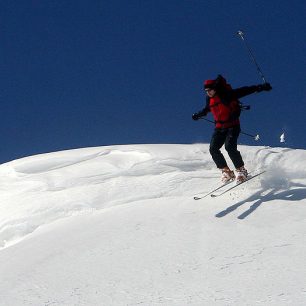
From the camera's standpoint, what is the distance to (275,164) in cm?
1043

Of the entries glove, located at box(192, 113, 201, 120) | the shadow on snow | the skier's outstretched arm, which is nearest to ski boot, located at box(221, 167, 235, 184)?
the shadow on snow

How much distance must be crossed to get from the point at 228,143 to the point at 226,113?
53 centimetres

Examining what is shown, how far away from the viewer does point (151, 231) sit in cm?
766

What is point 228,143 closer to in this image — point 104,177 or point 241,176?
point 241,176

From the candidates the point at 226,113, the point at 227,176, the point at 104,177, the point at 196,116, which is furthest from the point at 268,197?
the point at 104,177

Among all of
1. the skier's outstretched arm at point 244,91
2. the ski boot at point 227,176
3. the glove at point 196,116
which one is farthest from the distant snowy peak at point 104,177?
the skier's outstretched arm at point 244,91

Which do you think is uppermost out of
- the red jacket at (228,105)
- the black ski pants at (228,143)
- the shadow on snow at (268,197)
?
the red jacket at (228,105)

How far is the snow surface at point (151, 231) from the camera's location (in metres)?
5.60

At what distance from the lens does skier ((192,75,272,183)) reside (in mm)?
9367

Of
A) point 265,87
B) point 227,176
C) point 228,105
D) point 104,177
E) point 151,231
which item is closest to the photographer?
point 151,231

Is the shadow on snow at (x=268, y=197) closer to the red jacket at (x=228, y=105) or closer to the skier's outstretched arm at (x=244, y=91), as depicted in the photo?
the red jacket at (x=228, y=105)

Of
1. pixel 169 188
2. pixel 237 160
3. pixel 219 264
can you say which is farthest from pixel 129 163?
pixel 219 264

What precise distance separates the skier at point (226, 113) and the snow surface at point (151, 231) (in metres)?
0.46

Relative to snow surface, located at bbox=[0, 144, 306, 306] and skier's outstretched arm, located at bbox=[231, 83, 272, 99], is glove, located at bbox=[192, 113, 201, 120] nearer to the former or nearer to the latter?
skier's outstretched arm, located at bbox=[231, 83, 272, 99]
